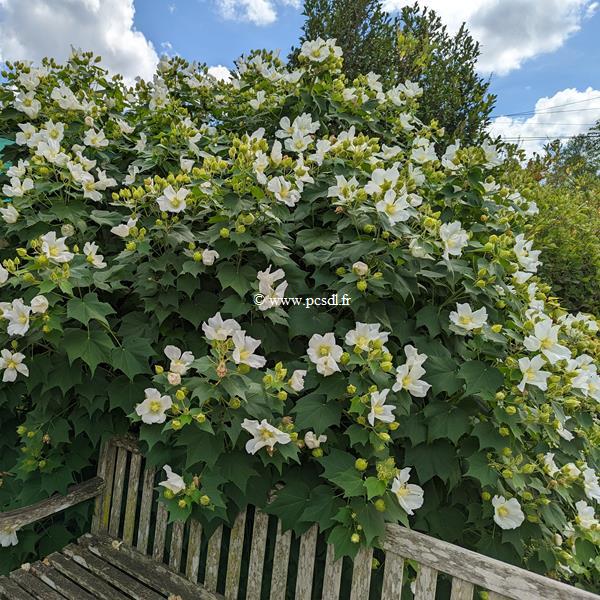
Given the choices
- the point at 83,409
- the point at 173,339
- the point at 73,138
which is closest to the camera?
the point at 173,339

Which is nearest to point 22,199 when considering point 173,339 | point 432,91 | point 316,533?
point 173,339

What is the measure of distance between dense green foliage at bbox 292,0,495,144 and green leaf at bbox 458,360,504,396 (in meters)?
3.04

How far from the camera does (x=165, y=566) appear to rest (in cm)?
192

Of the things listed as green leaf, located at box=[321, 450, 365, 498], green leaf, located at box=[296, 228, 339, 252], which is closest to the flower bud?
green leaf, located at box=[321, 450, 365, 498]

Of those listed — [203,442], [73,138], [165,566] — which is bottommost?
[165,566]

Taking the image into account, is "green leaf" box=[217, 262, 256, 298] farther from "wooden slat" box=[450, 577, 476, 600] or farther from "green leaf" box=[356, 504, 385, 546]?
"wooden slat" box=[450, 577, 476, 600]

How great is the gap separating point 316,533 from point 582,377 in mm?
1087

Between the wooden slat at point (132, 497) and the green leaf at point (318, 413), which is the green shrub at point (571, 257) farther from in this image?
the wooden slat at point (132, 497)

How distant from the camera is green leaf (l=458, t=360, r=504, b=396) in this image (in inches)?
61.0

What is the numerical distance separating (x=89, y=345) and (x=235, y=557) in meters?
0.92

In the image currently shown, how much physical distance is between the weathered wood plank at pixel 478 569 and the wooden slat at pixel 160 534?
93 cm

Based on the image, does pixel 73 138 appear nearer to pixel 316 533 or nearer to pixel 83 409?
pixel 83 409

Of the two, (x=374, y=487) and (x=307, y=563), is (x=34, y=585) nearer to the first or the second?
(x=307, y=563)

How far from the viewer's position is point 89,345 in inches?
65.3
